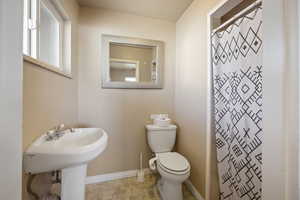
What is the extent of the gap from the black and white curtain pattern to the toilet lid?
1.07ft

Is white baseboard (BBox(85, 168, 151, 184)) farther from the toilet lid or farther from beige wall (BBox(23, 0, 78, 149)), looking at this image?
beige wall (BBox(23, 0, 78, 149))

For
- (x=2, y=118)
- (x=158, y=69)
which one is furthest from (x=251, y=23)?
(x=2, y=118)

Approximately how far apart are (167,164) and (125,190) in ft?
2.22

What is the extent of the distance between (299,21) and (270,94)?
215 mm

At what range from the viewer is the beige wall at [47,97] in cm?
83

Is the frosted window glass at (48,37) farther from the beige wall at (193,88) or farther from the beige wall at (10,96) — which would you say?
the beige wall at (193,88)

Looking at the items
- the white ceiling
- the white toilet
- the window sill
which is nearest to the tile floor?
the white toilet

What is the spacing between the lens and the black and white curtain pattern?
2.87 feet

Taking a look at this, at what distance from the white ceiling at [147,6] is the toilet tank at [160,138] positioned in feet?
4.94

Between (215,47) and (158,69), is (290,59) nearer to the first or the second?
(215,47)

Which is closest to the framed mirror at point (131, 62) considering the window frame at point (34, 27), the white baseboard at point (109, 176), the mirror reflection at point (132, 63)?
the mirror reflection at point (132, 63)

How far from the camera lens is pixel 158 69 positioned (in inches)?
76.4

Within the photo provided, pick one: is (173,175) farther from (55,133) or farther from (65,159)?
(55,133)

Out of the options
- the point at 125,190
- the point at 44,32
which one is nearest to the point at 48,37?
the point at 44,32
